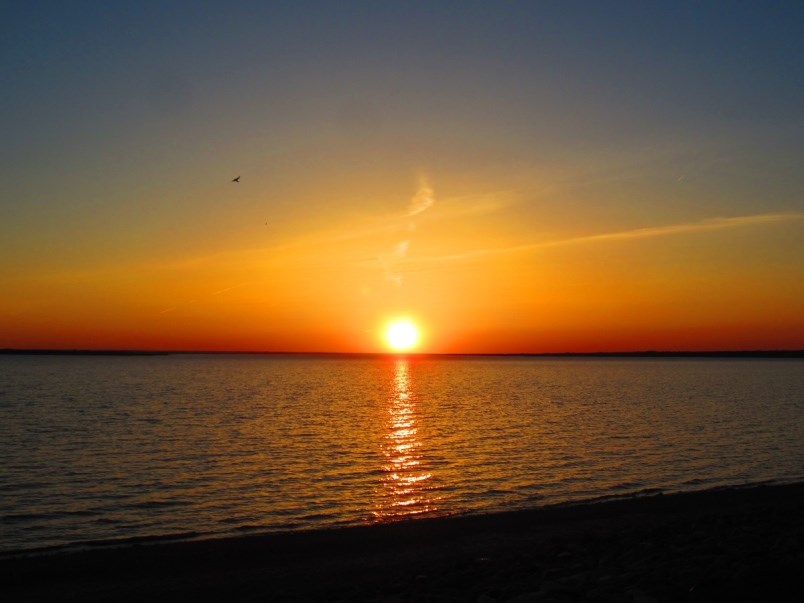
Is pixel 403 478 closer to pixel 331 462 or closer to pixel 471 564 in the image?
pixel 331 462

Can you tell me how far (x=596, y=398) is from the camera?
91750mm

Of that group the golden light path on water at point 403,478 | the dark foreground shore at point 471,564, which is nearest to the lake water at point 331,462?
the golden light path on water at point 403,478

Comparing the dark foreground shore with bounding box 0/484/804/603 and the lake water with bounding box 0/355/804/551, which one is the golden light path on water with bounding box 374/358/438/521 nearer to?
the lake water with bounding box 0/355/804/551

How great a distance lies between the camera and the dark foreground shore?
1330 cm

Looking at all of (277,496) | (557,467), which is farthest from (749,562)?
(557,467)

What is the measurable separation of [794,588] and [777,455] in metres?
32.5

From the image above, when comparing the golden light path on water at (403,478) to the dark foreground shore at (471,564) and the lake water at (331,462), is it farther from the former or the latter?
the dark foreground shore at (471,564)

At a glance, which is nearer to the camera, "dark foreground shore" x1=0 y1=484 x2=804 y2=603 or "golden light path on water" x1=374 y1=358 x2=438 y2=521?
"dark foreground shore" x1=0 y1=484 x2=804 y2=603

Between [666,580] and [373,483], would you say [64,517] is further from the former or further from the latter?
[666,580]

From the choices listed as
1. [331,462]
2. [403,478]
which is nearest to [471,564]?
[403,478]

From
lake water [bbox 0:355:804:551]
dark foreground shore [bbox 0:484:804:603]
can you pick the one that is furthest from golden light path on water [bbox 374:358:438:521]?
dark foreground shore [bbox 0:484:804:603]

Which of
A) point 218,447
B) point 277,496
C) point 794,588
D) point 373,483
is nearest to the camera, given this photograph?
point 794,588

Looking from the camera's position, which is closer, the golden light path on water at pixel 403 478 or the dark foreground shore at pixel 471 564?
the dark foreground shore at pixel 471 564

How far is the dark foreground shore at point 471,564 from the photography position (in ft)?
43.7
